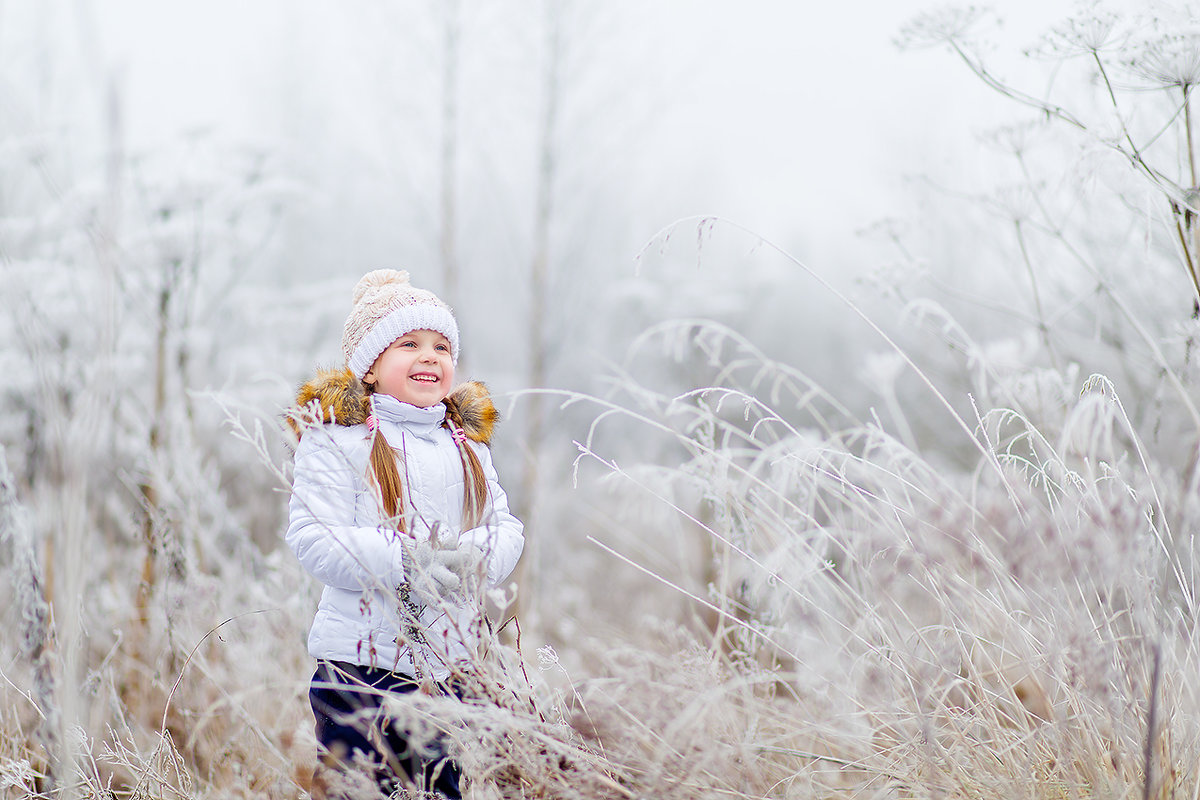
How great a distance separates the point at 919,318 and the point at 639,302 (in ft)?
19.0

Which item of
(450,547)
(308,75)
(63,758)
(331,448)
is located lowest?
(63,758)

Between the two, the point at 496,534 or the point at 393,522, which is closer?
the point at 393,522

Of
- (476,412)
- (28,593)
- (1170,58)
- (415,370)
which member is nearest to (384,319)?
(415,370)

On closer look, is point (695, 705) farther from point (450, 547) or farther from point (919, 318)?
point (919, 318)

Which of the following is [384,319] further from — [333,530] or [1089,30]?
[1089,30]

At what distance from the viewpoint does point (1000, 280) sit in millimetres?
10562

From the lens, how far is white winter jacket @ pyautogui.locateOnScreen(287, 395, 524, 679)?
1.60 meters

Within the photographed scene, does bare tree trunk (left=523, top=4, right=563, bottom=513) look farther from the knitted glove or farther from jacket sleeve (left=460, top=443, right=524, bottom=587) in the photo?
the knitted glove

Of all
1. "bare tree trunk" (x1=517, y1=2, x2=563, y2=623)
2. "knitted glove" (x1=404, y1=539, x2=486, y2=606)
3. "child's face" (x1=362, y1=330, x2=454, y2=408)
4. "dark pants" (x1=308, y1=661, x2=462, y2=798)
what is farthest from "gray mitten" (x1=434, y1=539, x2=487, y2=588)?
"bare tree trunk" (x1=517, y1=2, x2=563, y2=623)

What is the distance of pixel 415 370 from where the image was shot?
1.80 m

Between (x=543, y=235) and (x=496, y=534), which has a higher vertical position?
(x=543, y=235)

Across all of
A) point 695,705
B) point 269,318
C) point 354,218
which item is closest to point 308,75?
point 354,218

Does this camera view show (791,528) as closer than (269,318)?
Yes

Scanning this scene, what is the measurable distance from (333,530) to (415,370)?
375 mm
